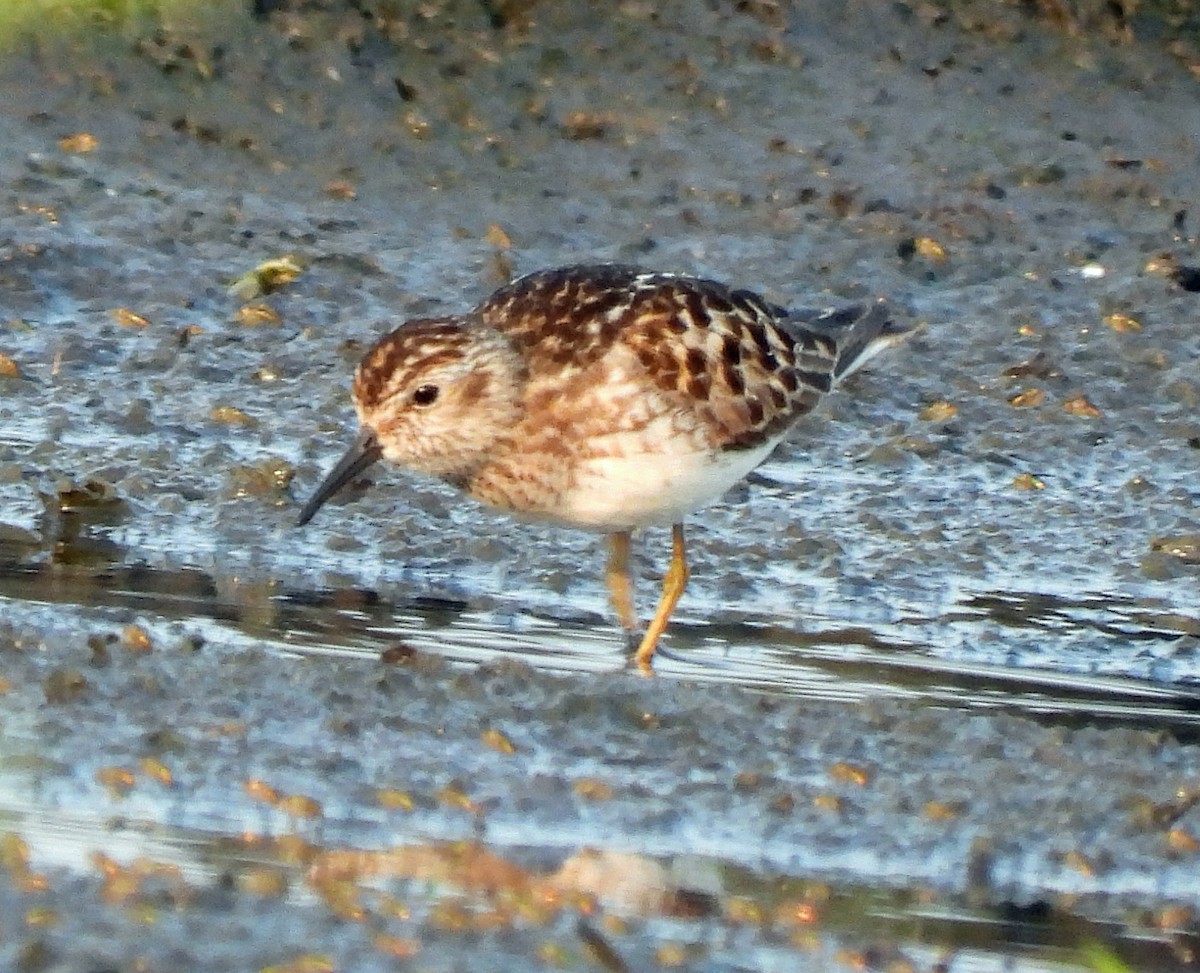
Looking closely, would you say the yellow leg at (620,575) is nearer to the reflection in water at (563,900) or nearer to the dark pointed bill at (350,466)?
the dark pointed bill at (350,466)

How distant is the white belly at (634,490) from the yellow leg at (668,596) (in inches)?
7.0

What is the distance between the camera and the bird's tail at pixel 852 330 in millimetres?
7918

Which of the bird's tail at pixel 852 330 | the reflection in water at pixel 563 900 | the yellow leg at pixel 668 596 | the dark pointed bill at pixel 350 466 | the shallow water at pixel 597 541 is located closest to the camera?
the reflection in water at pixel 563 900

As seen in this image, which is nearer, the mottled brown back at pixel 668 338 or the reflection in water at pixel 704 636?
the reflection in water at pixel 704 636

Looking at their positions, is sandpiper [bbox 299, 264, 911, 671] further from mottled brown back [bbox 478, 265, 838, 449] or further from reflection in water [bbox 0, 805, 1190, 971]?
reflection in water [bbox 0, 805, 1190, 971]

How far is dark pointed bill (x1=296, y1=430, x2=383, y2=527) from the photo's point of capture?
267 inches

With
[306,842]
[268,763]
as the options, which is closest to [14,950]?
[306,842]

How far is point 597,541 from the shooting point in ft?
25.3

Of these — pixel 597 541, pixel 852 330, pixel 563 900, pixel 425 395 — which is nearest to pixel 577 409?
pixel 425 395

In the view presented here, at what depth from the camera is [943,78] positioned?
11.2m

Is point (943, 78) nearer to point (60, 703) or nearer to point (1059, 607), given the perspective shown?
point (1059, 607)

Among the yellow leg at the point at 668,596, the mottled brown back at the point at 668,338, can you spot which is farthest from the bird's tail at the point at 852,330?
the yellow leg at the point at 668,596

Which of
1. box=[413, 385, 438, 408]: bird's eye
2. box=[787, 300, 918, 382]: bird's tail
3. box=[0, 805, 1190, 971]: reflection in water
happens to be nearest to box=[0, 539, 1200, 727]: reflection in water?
box=[413, 385, 438, 408]: bird's eye

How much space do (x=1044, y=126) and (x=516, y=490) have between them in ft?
16.0
